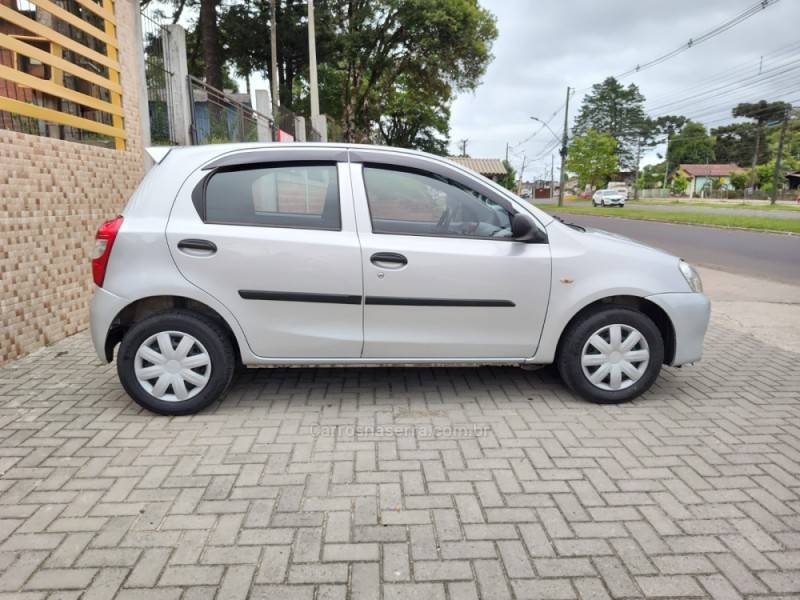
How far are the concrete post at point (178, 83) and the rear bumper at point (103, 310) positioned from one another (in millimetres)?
4963

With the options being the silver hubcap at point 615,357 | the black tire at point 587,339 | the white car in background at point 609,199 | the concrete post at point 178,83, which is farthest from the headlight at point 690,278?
the white car in background at point 609,199

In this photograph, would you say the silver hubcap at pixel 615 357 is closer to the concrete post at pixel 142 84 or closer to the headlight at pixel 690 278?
the headlight at pixel 690 278

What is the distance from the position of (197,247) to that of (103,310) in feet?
2.33

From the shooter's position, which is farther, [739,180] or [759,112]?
[759,112]

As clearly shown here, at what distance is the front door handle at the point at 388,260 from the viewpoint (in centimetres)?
345

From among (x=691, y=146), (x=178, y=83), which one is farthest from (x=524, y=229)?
(x=691, y=146)

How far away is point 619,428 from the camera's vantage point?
3477 mm

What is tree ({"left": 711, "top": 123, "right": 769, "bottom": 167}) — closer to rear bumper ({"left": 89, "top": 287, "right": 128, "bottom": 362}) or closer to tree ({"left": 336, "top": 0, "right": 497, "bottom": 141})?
tree ({"left": 336, "top": 0, "right": 497, "bottom": 141})

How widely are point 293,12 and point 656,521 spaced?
2703 centimetres

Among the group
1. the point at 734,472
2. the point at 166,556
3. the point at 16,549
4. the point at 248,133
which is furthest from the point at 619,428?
the point at 248,133

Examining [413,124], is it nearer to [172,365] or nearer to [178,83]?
[178,83]

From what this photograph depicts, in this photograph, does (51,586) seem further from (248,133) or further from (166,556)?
(248,133)

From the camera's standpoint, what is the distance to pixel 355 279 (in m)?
3.47

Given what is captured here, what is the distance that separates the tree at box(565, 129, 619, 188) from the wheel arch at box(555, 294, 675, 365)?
249 ft
